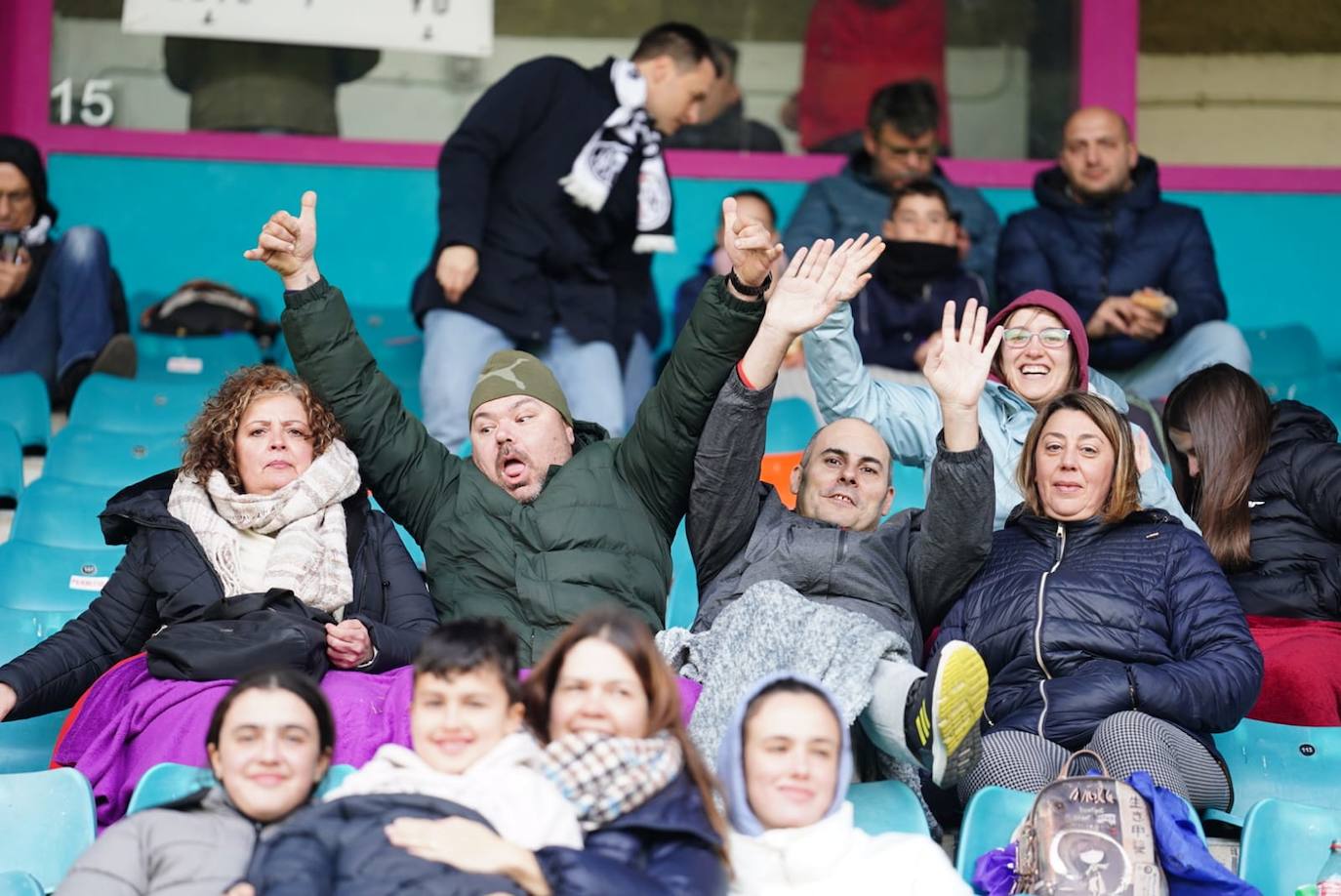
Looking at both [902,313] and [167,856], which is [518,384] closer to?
[167,856]

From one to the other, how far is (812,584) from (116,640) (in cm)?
140

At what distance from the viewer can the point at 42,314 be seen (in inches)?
240

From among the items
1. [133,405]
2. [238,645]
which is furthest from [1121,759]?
[133,405]

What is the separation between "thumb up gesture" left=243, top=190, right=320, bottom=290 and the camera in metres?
4.12

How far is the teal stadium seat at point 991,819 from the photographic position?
3561mm

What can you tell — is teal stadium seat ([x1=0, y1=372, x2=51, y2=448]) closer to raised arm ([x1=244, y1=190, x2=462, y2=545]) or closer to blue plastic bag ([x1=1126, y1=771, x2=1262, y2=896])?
raised arm ([x1=244, y1=190, x2=462, y2=545])

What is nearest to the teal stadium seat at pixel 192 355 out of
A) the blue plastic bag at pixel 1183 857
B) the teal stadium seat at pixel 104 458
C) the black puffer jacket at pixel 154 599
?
the teal stadium seat at pixel 104 458

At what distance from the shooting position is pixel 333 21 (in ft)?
22.2

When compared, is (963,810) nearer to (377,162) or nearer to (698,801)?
(698,801)

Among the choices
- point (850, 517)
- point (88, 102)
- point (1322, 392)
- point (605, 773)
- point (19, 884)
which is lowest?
point (19, 884)

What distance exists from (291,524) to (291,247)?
583 millimetres

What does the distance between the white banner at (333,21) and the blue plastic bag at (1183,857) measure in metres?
4.30

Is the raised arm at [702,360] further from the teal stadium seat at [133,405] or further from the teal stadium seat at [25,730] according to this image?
the teal stadium seat at [133,405]

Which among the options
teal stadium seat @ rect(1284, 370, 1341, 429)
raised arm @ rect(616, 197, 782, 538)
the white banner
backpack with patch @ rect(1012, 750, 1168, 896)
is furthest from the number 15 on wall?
backpack with patch @ rect(1012, 750, 1168, 896)
